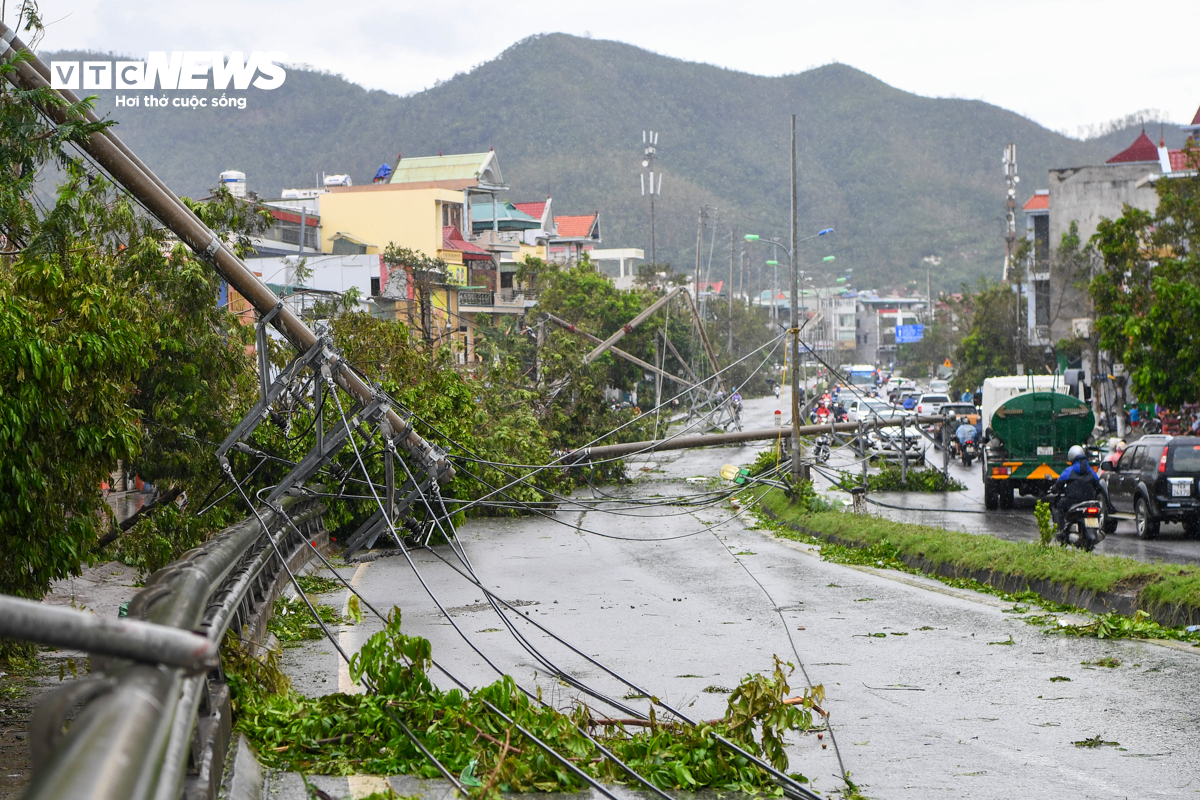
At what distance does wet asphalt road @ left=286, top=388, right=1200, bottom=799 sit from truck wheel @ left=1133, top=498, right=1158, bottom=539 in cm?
623

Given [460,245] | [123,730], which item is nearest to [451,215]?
[460,245]

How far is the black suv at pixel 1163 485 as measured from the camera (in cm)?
2166

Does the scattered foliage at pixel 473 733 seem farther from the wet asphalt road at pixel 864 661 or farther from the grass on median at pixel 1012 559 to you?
the grass on median at pixel 1012 559

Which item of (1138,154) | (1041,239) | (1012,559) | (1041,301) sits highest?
(1138,154)

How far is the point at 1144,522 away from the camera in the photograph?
22.3 metres

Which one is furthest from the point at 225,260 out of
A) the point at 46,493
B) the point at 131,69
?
the point at 131,69

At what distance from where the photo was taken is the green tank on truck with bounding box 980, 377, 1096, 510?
1113 inches

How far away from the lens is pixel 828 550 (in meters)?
21.9

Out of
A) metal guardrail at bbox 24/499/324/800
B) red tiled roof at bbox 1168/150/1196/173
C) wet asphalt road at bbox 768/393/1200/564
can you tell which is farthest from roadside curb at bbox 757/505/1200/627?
red tiled roof at bbox 1168/150/1196/173

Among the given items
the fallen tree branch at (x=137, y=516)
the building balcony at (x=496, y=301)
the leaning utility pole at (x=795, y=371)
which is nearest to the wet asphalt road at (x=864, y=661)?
the fallen tree branch at (x=137, y=516)

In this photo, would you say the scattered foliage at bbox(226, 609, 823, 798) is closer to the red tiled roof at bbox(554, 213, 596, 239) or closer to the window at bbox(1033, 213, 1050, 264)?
the window at bbox(1033, 213, 1050, 264)

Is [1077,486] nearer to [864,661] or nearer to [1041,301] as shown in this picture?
[864,661]

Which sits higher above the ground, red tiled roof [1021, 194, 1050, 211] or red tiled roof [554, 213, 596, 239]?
red tiled roof [554, 213, 596, 239]

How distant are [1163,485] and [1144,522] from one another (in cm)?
86
